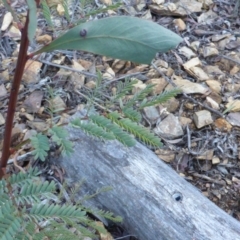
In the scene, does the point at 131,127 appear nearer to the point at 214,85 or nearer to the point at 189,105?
the point at 189,105

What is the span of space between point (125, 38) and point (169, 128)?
979 millimetres

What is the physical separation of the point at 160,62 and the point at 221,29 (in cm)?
40

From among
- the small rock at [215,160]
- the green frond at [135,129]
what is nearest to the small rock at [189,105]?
the small rock at [215,160]

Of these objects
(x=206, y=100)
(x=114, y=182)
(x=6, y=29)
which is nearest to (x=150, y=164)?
(x=114, y=182)

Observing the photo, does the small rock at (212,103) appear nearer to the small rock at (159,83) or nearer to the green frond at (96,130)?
the small rock at (159,83)

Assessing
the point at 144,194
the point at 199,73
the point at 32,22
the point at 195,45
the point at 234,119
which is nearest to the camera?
the point at 32,22

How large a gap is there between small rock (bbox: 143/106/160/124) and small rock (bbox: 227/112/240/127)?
262mm

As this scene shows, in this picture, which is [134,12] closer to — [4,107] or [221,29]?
[221,29]

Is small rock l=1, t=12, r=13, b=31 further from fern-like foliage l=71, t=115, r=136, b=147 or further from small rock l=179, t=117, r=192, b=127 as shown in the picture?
fern-like foliage l=71, t=115, r=136, b=147

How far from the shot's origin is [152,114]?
171 cm

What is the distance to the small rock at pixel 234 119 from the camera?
1.73 meters

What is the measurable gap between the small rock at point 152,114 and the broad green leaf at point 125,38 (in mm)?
930

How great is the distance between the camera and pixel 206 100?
5.86 ft

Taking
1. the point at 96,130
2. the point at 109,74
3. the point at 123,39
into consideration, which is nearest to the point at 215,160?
the point at 109,74
